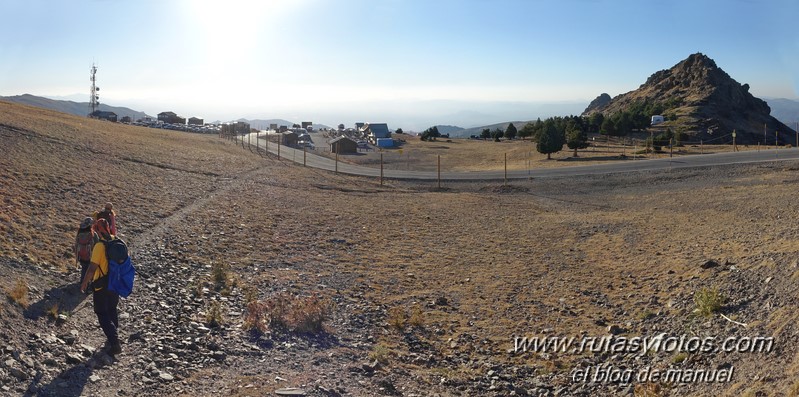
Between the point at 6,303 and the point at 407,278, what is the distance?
9.75 m

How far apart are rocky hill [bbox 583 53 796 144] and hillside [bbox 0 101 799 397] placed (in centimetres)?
6142

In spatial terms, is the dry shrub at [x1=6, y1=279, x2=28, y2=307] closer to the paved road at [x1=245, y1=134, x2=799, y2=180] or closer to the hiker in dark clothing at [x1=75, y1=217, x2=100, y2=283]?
the hiker in dark clothing at [x1=75, y1=217, x2=100, y2=283]

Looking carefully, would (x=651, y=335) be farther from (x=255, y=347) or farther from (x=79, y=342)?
(x=79, y=342)

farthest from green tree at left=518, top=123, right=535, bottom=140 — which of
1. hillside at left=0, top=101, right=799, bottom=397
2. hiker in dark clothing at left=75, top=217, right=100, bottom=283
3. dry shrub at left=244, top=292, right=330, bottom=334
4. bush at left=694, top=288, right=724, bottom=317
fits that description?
hiker in dark clothing at left=75, top=217, right=100, bottom=283

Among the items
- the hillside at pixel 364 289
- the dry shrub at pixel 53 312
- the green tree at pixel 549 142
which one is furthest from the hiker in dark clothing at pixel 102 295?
the green tree at pixel 549 142

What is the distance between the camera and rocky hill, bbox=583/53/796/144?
87375 mm

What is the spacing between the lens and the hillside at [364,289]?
9062 mm

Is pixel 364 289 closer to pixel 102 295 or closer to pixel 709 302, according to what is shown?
pixel 102 295

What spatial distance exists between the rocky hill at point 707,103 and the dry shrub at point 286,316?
72036 millimetres

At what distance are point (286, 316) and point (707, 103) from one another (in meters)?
111

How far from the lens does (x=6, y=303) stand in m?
9.39

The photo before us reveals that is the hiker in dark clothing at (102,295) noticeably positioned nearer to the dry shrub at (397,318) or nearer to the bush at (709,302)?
the dry shrub at (397,318)

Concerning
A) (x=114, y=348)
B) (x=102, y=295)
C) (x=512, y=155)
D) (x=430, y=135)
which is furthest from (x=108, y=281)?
(x=430, y=135)

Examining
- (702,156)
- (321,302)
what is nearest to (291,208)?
(321,302)
